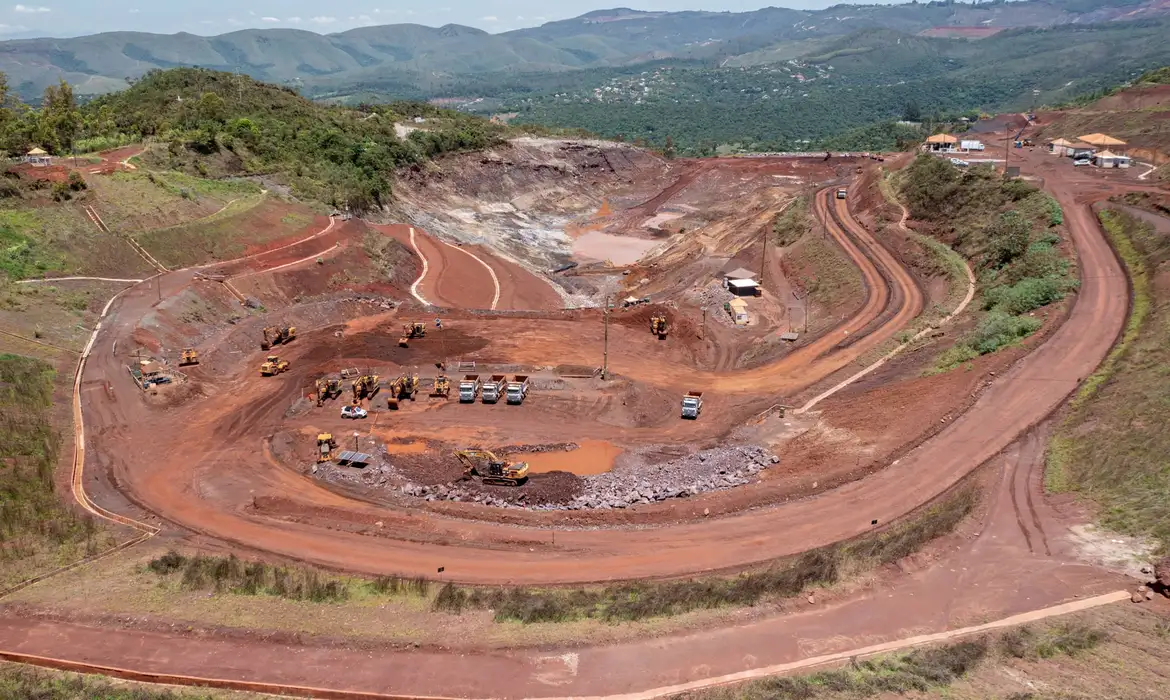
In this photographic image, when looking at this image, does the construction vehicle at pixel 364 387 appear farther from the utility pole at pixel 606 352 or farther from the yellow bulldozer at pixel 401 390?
the utility pole at pixel 606 352

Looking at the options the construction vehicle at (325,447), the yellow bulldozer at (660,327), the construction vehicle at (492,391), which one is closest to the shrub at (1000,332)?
the yellow bulldozer at (660,327)

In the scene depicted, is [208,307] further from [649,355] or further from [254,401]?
[649,355]

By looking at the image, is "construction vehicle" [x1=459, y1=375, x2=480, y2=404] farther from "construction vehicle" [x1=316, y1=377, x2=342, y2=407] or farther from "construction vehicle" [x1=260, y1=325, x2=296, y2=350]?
"construction vehicle" [x1=260, y1=325, x2=296, y2=350]

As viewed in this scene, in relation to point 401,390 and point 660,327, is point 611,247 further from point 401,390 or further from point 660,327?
point 401,390

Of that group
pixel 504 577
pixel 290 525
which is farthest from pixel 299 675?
pixel 290 525

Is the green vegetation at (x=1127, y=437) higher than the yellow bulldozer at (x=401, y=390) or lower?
higher

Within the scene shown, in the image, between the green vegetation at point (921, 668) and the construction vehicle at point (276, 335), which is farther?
the construction vehicle at point (276, 335)

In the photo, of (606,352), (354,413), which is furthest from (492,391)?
(606,352)
